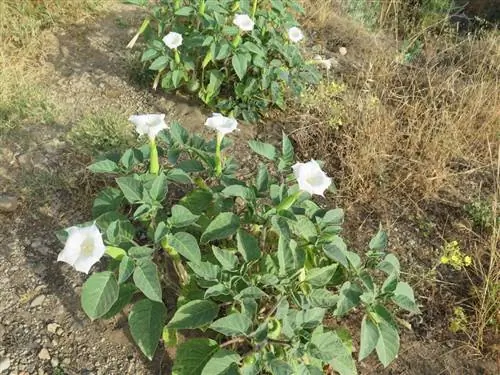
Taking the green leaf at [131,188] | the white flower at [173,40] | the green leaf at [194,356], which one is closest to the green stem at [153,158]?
the green leaf at [131,188]

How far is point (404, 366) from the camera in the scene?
A: 1943 mm

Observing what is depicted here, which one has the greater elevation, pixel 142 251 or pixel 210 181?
pixel 142 251

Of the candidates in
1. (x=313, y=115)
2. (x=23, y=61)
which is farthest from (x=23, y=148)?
(x=313, y=115)

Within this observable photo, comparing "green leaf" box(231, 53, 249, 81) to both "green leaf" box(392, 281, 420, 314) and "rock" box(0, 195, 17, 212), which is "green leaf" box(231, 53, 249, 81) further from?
"green leaf" box(392, 281, 420, 314)

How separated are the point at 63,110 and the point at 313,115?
1450mm

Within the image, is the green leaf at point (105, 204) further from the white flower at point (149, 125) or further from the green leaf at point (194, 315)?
the green leaf at point (194, 315)

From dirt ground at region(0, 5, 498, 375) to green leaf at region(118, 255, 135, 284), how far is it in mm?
509

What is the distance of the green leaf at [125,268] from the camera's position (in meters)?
1.48

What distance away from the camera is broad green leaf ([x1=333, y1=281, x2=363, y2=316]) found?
158cm

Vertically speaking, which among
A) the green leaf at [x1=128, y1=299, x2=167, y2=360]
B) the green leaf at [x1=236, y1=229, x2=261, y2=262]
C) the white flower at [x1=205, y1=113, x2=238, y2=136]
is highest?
the white flower at [x1=205, y1=113, x2=238, y2=136]

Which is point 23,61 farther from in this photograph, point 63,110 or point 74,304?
point 74,304

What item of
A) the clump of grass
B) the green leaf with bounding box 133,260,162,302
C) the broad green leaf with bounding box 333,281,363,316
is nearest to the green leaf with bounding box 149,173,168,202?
the green leaf with bounding box 133,260,162,302

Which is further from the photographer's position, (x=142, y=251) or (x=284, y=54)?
(x=284, y=54)

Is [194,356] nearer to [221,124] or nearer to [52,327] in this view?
[52,327]
